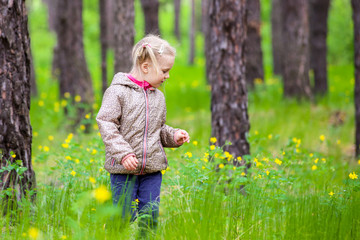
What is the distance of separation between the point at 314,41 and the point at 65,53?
21.4 ft

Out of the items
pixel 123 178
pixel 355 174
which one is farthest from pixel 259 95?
pixel 123 178

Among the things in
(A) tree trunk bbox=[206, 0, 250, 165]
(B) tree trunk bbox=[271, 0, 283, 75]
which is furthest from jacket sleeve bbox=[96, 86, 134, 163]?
(B) tree trunk bbox=[271, 0, 283, 75]

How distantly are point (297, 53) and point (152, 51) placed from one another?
23.8ft

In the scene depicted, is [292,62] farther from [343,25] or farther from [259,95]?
[343,25]

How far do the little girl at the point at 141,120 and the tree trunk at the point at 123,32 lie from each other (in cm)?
422

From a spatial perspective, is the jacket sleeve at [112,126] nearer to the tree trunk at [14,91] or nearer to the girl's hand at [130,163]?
the girl's hand at [130,163]

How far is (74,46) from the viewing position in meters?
8.86

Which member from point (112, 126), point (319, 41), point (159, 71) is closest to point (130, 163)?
point (112, 126)

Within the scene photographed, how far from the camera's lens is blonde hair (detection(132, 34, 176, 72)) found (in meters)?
3.10

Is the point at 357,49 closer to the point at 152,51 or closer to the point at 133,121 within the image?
the point at 152,51

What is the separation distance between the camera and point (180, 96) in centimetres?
1202

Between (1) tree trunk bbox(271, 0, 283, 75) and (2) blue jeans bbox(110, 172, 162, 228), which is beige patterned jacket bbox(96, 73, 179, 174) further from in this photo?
(1) tree trunk bbox(271, 0, 283, 75)

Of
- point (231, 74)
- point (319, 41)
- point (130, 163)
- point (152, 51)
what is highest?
point (319, 41)

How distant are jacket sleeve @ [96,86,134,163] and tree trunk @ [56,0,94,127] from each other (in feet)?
19.0
